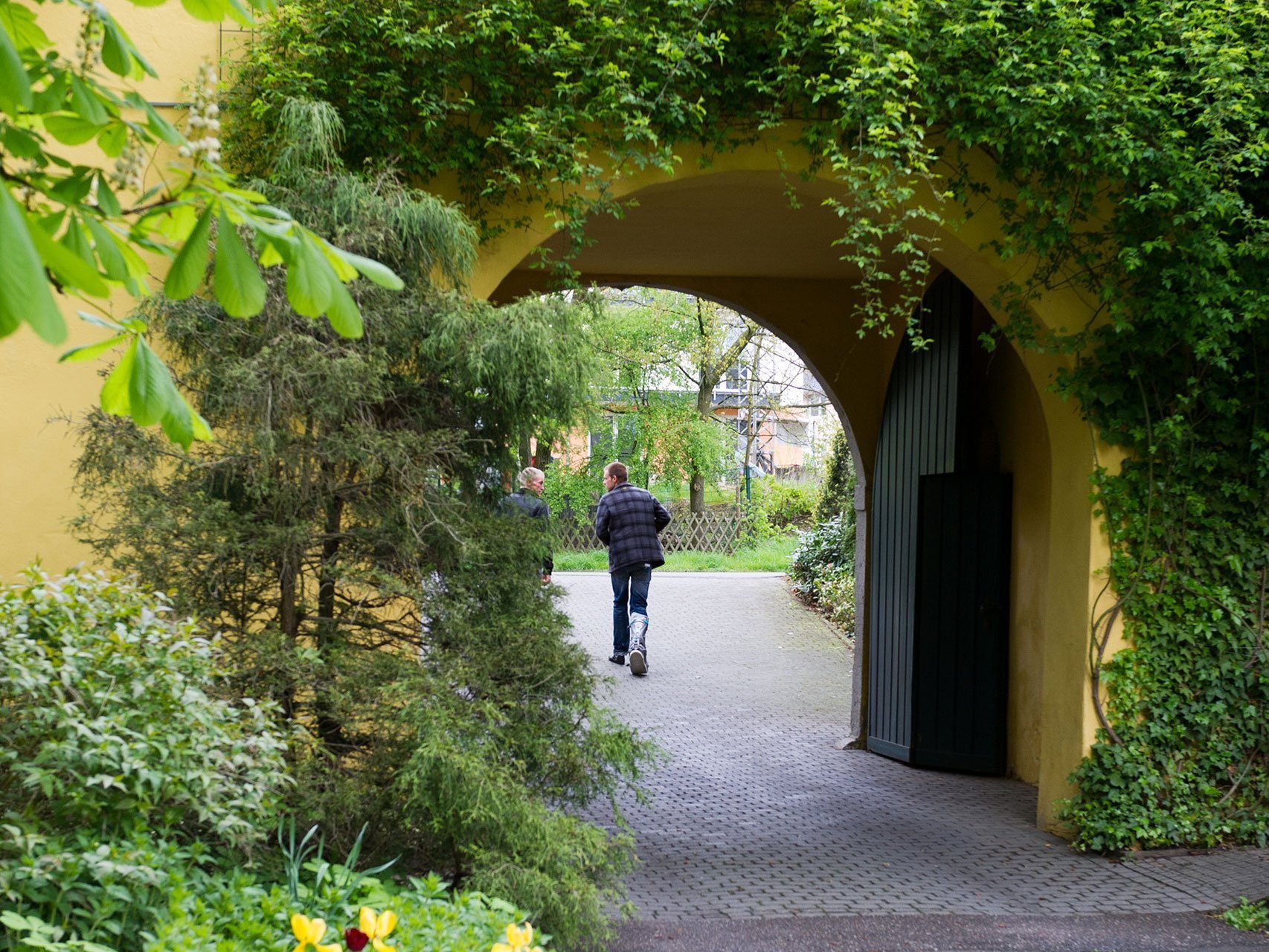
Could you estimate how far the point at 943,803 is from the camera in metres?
7.23

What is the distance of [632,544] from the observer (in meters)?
11.1

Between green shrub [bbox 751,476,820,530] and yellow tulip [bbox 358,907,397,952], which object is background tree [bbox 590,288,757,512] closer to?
green shrub [bbox 751,476,820,530]

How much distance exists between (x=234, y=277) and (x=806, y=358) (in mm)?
7812

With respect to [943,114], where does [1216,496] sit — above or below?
below

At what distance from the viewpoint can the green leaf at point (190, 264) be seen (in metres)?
1.75

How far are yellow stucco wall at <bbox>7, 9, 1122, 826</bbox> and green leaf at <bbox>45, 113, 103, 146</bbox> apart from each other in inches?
123

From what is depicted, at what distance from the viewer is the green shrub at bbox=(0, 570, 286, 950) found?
2738 millimetres

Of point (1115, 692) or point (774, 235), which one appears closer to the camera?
point (1115, 692)

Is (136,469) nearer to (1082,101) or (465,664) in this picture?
(465,664)

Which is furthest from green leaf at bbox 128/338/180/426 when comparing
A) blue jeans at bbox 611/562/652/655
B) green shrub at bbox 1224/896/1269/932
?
blue jeans at bbox 611/562/652/655

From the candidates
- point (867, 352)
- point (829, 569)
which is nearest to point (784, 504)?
point (829, 569)

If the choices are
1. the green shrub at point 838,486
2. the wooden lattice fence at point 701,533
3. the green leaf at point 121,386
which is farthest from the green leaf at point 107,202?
the wooden lattice fence at point 701,533

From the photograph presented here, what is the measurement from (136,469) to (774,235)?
4.88 metres

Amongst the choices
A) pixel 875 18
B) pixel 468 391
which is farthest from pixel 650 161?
pixel 468 391
